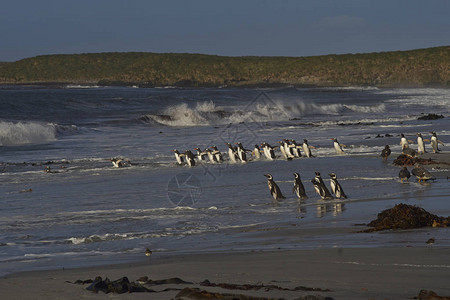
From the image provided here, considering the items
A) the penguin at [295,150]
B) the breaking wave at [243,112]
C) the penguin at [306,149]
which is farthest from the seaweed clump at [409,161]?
the breaking wave at [243,112]

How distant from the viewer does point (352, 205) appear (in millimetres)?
10859

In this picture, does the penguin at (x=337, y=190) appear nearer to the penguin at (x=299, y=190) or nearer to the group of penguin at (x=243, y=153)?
the penguin at (x=299, y=190)

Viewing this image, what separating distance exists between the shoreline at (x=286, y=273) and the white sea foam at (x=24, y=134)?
1913 cm

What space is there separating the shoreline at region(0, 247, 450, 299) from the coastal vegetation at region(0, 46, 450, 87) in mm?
96540

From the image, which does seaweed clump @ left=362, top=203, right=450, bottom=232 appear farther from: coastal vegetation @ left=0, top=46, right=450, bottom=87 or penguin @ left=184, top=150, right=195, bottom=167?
coastal vegetation @ left=0, top=46, right=450, bottom=87

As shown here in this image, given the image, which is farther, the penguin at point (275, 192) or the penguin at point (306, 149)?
the penguin at point (306, 149)

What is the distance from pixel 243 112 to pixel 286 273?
3709cm

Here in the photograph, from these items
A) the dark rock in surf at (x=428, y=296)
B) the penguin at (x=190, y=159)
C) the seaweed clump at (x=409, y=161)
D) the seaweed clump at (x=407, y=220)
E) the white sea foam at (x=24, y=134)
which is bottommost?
the dark rock in surf at (x=428, y=296)

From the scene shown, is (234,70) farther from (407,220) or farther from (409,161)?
(407,220)

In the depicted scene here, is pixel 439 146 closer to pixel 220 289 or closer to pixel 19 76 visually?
pixel 220 289

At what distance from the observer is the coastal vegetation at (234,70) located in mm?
112875

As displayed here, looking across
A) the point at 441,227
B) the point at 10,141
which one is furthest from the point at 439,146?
the point at 10,141

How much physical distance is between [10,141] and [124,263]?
1932 cm

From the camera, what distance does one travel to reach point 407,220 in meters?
8.28
